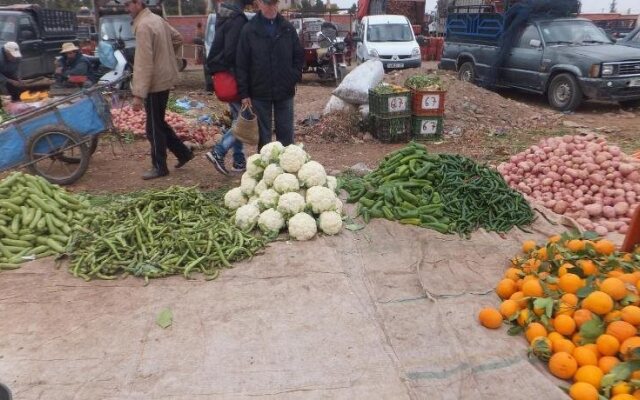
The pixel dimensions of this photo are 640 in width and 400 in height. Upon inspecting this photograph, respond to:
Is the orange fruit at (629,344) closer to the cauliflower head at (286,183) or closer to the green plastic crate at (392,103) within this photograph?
the cauliflower head at (286,183)

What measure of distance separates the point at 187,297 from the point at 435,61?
965 inches

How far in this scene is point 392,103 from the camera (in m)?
A: 8.52

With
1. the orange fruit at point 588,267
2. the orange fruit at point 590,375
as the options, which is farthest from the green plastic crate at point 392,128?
the orange fruit at point 590,375

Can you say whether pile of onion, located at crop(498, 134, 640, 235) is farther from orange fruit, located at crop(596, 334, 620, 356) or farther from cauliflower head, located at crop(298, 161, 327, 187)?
cauliflower head, located at crop(298, 161, 327, 187)

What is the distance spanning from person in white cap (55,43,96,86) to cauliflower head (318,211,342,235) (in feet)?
26.5

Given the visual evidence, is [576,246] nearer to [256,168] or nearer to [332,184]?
[332,184]

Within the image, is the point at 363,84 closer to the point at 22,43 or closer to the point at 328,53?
the point at 328,53

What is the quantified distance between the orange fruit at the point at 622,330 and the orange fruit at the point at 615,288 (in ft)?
0.67

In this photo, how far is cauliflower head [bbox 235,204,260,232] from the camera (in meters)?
4.48

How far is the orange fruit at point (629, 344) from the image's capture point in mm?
2604

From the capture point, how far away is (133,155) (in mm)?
8156

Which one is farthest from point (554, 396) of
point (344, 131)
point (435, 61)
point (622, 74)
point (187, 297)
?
point (435, 61)

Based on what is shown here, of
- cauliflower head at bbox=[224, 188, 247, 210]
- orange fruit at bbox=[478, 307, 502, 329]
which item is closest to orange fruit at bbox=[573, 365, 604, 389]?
orange fruit at bbox=[478, 307, 502, 329]

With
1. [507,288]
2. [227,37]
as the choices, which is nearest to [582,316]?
[507,288]
